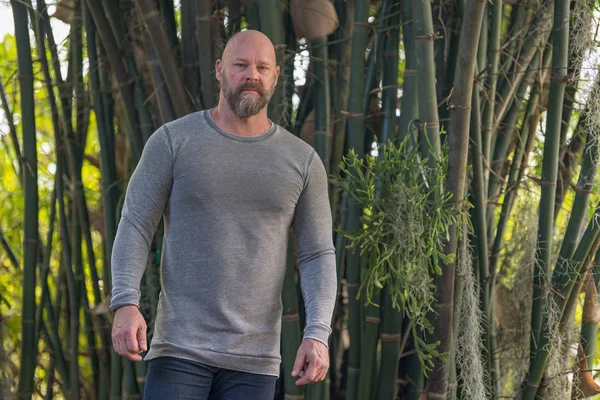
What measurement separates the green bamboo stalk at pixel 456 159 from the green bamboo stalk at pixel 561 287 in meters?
0.22

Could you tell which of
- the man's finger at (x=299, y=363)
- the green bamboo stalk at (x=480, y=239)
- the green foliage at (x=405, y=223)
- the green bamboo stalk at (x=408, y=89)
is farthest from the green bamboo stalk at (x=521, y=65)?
the man's finger at (x=299, y=363)

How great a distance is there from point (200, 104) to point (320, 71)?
0.82 feet

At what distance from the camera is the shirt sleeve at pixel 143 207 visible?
4.08 feet

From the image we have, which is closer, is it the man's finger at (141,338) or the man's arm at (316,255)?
the man's finger at (141,338)

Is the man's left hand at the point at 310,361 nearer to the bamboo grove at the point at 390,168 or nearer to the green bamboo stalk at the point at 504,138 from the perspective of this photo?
the bamboo grove at the point at 390,168

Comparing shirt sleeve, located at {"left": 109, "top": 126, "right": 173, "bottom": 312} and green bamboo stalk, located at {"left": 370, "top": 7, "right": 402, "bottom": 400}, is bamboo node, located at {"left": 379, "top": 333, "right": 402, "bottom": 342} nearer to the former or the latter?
green bamboo stalk, located at {"left": 370, "top": 7, "right": 402, "bottom": 400}

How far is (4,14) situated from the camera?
6.95ft

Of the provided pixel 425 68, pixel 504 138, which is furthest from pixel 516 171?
pixel 425 68

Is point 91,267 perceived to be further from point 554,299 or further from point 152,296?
point 554,299

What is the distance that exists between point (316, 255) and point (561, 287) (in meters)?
0.69

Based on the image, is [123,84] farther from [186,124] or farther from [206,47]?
[186,124]

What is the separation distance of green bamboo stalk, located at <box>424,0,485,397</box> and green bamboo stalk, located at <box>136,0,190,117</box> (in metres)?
0.47

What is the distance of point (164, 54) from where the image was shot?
1.69 m

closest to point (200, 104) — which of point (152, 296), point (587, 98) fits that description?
point (152, 296)
